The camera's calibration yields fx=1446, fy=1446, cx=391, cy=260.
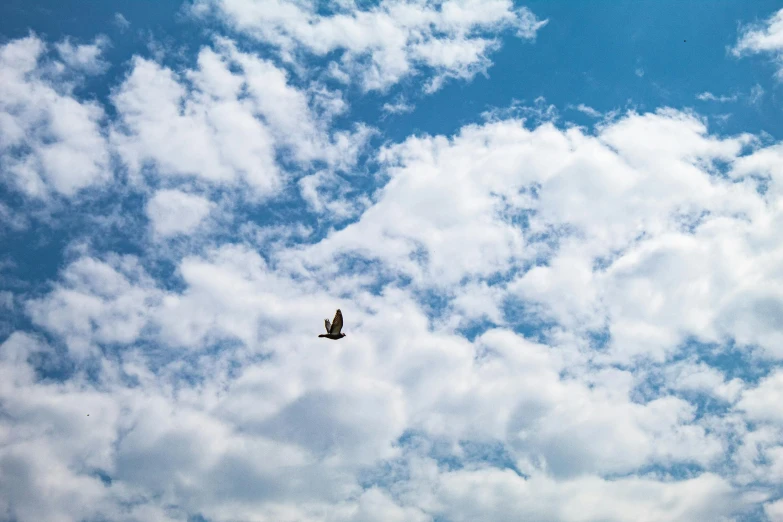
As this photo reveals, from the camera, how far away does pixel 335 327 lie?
7451 inches

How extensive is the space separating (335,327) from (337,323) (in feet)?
2.60

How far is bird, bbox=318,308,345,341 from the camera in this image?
188m

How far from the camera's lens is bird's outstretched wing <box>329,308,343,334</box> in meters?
188

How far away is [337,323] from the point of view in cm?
18875

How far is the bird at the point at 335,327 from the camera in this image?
618 feet

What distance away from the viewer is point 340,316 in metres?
188

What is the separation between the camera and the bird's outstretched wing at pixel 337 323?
18812 cm
